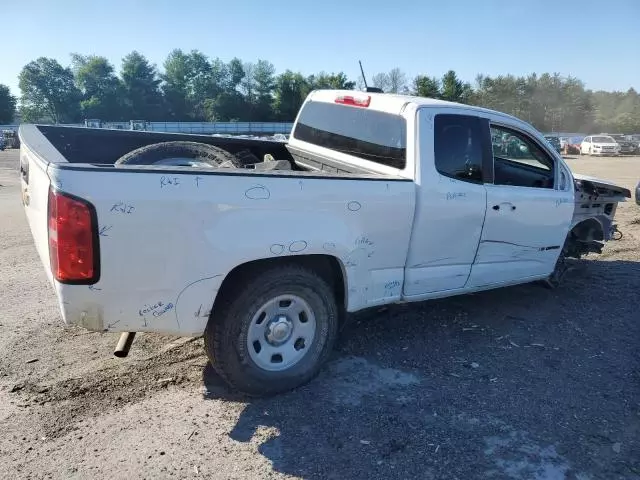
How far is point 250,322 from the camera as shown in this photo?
3336 mm

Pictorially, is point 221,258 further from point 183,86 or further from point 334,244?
point 183,86

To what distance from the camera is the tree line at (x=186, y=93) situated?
90938mm

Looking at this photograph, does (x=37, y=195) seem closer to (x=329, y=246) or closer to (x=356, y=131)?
(x=329, y=246)

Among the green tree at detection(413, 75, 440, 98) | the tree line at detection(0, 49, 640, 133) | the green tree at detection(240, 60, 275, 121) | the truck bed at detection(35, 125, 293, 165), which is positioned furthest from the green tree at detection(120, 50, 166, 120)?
the truck bed at detection(35, 125, 293, 165)

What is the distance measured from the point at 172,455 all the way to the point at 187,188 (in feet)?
4.90

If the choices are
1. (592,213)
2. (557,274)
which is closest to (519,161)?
(592,213)

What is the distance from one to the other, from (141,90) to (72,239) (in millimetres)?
123482

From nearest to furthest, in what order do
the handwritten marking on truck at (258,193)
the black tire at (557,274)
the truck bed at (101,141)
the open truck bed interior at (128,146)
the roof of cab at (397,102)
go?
the handwritten marking on truck at (258,193) → the roof of cab at (397,102) → the open truck bed interior at (128,146) → the truck bed at (101,141) → the black tire at (557,274)

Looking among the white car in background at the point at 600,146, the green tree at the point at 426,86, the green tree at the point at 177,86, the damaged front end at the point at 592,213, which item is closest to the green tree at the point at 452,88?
the green tree at the point at 426,86

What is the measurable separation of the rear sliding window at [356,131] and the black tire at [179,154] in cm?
106

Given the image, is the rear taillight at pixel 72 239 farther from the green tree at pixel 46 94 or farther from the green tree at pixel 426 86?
the green tree at pixel 46 94

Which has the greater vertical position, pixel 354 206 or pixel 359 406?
pixel 354 206

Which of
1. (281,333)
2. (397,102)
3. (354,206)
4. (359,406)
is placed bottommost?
(359,406)

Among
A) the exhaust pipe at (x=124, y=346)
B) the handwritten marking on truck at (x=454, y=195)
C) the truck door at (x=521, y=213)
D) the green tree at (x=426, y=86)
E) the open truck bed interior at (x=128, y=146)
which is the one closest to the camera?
the exhaust pipe at (x=124, y=346)
